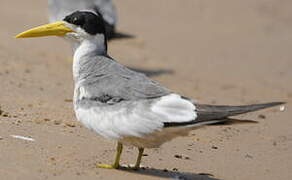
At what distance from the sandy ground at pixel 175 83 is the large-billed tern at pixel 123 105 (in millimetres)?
422

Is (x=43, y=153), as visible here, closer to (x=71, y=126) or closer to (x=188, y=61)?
(x=71, y=126)

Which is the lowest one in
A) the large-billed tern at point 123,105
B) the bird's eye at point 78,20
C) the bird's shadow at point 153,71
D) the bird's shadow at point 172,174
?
the bird's shadow at point 172,174

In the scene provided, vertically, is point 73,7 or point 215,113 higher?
point 73,7

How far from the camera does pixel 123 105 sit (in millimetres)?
5328

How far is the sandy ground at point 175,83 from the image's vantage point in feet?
19.0

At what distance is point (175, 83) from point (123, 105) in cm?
477

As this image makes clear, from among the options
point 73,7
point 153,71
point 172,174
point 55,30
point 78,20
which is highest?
point 73,7

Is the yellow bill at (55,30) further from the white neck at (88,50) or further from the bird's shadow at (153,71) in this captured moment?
the bird's shadow at (153,71)

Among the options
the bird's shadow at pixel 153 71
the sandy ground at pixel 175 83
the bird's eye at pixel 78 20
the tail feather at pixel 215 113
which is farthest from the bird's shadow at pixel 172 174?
the bird's shadow at pixel 153 71

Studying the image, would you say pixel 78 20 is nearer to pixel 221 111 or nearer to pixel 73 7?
pixel 221 111

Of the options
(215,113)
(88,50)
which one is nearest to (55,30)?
(88,50)

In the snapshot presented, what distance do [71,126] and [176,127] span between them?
6.07 feet

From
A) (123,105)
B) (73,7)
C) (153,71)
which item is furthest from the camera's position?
(153,71)

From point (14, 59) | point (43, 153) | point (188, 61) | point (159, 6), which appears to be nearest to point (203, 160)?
point (43, 153)
